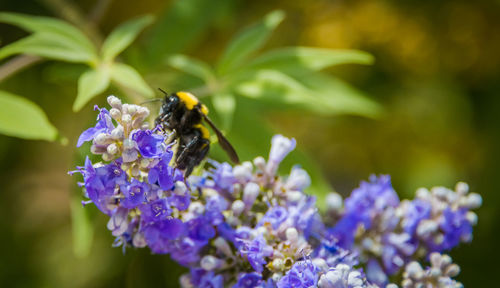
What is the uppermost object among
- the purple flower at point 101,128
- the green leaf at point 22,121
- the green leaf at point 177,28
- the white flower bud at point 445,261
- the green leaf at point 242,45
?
the green leaf at point 177,28

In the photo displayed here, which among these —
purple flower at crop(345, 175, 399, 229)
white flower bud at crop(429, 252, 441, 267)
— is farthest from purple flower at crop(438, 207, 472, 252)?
purple flower at crop(345, 175, 399, 229)

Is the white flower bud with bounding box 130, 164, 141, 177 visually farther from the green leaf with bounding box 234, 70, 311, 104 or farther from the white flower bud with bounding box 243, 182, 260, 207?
the green leaf with bounding box 234, 70, 311, 104

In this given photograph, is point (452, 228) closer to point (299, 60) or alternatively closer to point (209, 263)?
point (209, 263)

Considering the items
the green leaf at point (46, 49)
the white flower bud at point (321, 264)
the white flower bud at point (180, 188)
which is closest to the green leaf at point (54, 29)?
the green leaf at point (46, 49)

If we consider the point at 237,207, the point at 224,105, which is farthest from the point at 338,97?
the point at 237,207

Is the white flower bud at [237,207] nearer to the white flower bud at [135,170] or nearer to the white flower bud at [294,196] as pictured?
the white flower bud at [294,196]

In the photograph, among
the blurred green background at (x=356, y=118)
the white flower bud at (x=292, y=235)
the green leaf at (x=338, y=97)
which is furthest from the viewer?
the blurred green background at (x=356, y=118)

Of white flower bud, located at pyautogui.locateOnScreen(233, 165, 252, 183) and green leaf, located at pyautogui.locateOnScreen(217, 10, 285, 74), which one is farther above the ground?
green leaf, located at pyautogui.locateOnScreen(217, 10, 285, 74)

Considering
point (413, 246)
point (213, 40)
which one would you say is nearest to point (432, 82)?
point (213, 40)
